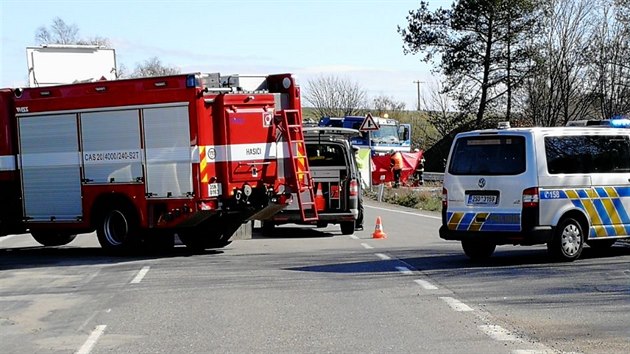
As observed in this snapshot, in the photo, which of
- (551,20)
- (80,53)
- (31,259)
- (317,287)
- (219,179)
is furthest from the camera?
(551,20)

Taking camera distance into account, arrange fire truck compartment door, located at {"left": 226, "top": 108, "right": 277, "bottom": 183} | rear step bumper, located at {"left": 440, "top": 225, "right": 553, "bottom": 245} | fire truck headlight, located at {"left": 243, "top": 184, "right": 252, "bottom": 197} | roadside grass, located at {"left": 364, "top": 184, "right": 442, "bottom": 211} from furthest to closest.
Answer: roadside grass, located at {"left": 364, "top": 184, "right": 442, "bottom": 211}
fire truck headlight, located at {"left": 243, "top": 184, "right": 252, "bottom": 197}
fire truck compartment door, located at {"left": 226, "top": 108, "right": 277, "bottom": 183}
rear step bumper, located at {"left": 440, "top": 225, "right": 553, "bottom": 245}

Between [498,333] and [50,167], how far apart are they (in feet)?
33.7

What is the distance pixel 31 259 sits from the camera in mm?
15969

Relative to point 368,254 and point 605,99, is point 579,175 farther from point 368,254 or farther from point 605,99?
point 605,99

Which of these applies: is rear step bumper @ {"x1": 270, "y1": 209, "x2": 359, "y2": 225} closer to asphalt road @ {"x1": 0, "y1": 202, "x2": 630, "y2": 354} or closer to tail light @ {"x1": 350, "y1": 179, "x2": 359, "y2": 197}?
tail light @ {"x1": 350, "y1": 179, "x2": 359, "y2": 197}

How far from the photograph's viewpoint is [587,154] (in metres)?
13.2

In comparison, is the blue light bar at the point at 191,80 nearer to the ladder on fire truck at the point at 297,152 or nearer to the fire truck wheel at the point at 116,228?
the ladder on fire truck at the point at 297,152

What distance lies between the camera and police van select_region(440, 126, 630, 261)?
1255 cm

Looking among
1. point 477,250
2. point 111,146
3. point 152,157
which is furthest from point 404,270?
point 111,146

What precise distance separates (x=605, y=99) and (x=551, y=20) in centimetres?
549

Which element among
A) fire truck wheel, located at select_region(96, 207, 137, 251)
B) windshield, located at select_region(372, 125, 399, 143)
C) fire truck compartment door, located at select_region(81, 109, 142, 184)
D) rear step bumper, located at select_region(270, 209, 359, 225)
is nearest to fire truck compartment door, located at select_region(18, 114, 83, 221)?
fire truck compartment door, located at select_region(81, 109, 142, 184)

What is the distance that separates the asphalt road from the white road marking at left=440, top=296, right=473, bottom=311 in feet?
0.04

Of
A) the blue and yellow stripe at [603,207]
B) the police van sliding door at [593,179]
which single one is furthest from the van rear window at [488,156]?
the blue and yellow stripe at [603,207]

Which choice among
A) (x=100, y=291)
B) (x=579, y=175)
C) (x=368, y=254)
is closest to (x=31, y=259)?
(x=100, y=291)
